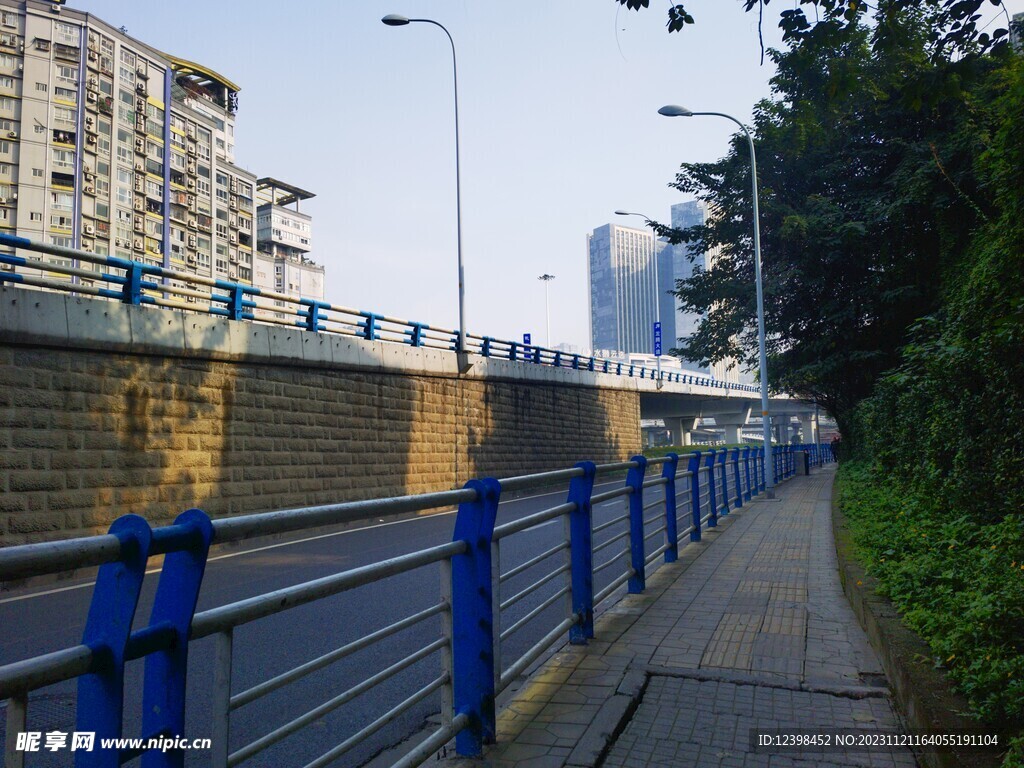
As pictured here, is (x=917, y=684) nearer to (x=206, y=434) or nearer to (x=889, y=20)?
(x=889, y=20)

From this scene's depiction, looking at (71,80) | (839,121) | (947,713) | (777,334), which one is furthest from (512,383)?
(71,80)

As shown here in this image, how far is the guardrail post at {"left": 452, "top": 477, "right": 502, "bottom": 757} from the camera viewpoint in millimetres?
3760

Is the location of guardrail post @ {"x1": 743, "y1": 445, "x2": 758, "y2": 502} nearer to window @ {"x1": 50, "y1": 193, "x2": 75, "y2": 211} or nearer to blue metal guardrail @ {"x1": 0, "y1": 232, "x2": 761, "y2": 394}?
blue metal guardrail @ {"x1": 0, "y1": 232, "x2": 761, "y2": 394}

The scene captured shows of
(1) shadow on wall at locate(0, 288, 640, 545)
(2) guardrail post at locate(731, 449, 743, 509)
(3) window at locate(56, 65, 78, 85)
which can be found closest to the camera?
(1) shadow on wall at locate(0, 288, 640, 545)

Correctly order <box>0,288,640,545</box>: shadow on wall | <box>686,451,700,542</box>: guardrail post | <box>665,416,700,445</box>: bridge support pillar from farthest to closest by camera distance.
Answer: <box>665,416,700,445</box>: bridge support pillar
<box>0,288,640,545</box>: shadow on wall
<box>686,451,700,542</box>: guardrail post

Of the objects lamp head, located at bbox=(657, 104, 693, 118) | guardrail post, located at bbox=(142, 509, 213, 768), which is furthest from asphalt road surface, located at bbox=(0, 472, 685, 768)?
lamp head, located at bbox=(657, 104, 693, 118)

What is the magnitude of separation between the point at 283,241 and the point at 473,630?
108238 mm

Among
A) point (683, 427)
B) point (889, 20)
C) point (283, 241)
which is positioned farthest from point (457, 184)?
point (283, 241)

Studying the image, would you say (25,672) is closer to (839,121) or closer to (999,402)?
(999,402)

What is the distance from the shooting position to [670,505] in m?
9.10

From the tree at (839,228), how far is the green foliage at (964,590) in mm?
14674

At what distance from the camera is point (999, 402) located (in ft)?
22.0

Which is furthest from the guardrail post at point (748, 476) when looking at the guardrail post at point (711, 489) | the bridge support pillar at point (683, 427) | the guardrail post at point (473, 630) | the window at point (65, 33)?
the window at point (65, 33)

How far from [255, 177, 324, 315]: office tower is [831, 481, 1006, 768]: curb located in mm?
100099
